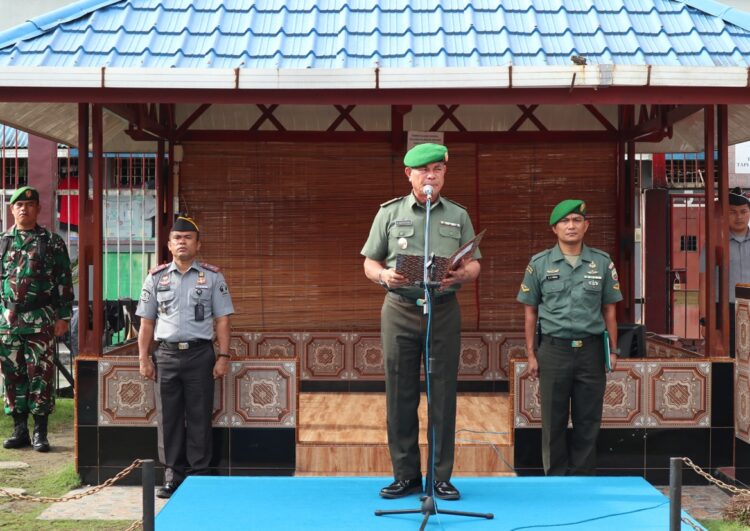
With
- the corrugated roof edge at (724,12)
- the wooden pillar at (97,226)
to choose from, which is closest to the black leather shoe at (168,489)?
the wooden pillar at (97,226)

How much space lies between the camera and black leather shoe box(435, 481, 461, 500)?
4207mm

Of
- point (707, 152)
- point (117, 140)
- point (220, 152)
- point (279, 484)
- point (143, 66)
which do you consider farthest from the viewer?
point (117, 140)

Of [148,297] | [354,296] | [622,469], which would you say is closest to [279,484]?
[148,297]

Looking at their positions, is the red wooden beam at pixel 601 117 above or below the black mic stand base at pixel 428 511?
above

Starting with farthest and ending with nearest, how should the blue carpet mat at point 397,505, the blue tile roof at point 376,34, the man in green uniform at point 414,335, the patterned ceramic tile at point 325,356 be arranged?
1. the patterned ceramic tile at point 325,356
2. the blue tile roof at point 376,34
3. the man in green uniform at point 414,335
4. the blue carpet mat at point 397,505

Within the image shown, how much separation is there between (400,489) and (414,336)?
76 cm

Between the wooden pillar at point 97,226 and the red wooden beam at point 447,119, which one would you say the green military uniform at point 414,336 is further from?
the red wooden beam at point 447,119

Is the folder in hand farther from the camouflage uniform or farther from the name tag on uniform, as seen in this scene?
the camouflage uniform

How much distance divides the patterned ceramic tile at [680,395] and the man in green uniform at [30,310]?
455 centimetres

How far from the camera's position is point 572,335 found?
5109mm

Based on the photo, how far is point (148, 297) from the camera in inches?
218

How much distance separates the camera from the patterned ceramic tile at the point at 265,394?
5770mm

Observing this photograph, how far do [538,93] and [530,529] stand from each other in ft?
8.73

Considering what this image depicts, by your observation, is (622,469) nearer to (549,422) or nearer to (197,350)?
(549,422)
